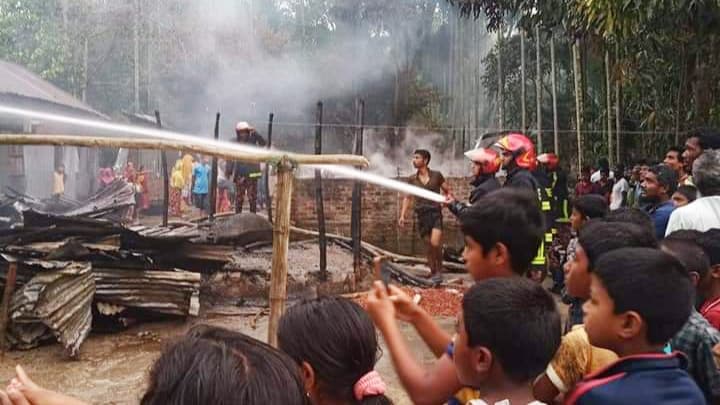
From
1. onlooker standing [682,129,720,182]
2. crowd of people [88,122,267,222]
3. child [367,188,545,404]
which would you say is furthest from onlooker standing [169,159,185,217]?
child [367,188,545,404]

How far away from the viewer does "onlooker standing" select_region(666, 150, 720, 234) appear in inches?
152

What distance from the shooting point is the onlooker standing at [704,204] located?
385 centimetres

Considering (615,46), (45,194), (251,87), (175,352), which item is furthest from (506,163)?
(251,87)

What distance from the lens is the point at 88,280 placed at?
6625mm

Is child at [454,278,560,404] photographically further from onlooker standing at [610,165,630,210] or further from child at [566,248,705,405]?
onlooker standing at [610,165,630,210]

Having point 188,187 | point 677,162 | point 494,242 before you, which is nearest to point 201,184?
point 188,187

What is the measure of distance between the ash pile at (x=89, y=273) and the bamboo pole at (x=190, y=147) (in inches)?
60.8

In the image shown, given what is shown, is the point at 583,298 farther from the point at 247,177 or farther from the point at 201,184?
the point at 201,184

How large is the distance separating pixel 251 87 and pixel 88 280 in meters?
24.1

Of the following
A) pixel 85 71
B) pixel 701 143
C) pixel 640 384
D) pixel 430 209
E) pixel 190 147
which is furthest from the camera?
pixel 85 71

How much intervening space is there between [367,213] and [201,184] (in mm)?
4619

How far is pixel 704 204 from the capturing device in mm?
3941

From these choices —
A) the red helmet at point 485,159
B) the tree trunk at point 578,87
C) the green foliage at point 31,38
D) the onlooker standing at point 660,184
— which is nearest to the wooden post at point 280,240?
the red helmet at point 485,159

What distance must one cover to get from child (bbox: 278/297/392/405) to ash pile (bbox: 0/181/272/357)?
4885 millimetres
